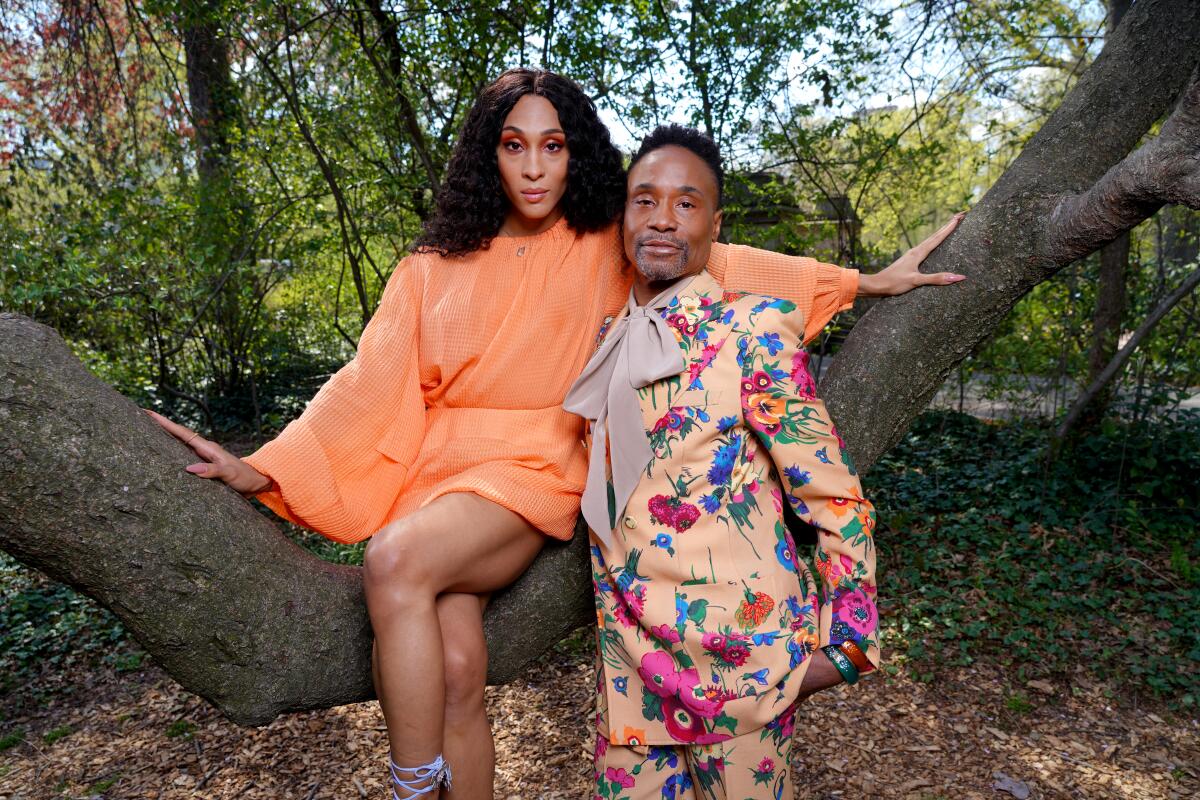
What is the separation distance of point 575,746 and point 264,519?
2336 mm

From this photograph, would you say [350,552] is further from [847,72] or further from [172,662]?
[847,72]

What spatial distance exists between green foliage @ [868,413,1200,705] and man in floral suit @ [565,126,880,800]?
268 centimetres

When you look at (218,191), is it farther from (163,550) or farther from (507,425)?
(163,550)

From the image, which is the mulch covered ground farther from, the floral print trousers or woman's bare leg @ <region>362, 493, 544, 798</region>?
woman's bare leg @ <region>362, 493, 544, 798</region>

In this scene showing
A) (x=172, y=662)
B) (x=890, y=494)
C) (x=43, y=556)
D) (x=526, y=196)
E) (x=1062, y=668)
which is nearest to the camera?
(x=43, y=556)

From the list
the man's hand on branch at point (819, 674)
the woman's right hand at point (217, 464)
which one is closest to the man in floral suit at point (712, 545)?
the man's hand on branch at point (819, 674)

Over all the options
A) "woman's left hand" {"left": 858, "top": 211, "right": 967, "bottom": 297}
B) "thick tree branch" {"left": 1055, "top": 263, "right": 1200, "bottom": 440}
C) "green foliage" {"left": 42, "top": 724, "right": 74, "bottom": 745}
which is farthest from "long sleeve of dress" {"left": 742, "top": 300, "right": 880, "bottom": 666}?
"green foliage" {"left": 42, "top": 724, "right": 74, "bottom": 745}

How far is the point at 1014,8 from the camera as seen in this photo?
459 cm

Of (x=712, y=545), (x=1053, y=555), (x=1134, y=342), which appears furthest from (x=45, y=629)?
(x=1134, y=342)

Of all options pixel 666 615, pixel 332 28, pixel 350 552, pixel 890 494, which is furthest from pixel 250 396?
pixel 666 615

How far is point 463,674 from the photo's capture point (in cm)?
169

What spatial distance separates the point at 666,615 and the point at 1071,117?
1.59 m

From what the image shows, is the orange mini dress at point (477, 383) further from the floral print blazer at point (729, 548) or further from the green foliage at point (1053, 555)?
the green foliage at point (1053, 555)

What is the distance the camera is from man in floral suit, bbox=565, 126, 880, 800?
1.67 metres
